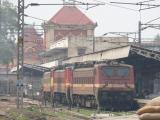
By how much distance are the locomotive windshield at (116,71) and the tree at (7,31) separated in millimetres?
59394

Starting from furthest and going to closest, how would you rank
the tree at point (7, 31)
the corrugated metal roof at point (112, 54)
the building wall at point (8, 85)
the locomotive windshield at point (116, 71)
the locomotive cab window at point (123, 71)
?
the tree at point (7, 31) < the building wall at point (8, 85) < the corrugated metal roof at point (112, 54) < the locomotive cab window at point (123, 71) < the locomotive windshield at point (116, 71)

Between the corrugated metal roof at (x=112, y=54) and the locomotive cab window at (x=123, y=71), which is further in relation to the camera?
the corrugated metal roof at (x=112, y=54)

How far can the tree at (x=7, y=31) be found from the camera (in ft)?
300

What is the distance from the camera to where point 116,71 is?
3266cm

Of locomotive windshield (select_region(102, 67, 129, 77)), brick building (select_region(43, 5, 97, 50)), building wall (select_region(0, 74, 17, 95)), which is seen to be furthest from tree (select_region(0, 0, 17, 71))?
locomotive windshield (select_region(102, 67, 129, 77))

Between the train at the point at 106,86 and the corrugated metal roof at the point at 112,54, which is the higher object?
the corrugated metal roof at the point at 112,54

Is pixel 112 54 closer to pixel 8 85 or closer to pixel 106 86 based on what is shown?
pixel 106 86

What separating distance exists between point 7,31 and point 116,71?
65484 mm

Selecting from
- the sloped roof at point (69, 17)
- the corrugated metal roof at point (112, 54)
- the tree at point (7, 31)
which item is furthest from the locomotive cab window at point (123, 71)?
the sloped roof at point (69, 17)

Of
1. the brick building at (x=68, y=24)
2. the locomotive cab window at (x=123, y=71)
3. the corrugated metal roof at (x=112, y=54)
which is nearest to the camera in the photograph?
the locomotive cab window at (x=123, y=71)

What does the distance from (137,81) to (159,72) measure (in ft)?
5.89

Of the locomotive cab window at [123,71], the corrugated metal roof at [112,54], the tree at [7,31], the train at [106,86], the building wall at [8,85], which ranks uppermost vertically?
the tree at [7,31]

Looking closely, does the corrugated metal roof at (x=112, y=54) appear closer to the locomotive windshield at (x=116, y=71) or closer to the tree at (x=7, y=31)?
the locomotive windshield at (x=116, y=71)

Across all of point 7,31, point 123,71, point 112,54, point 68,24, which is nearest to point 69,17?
point 68,24
